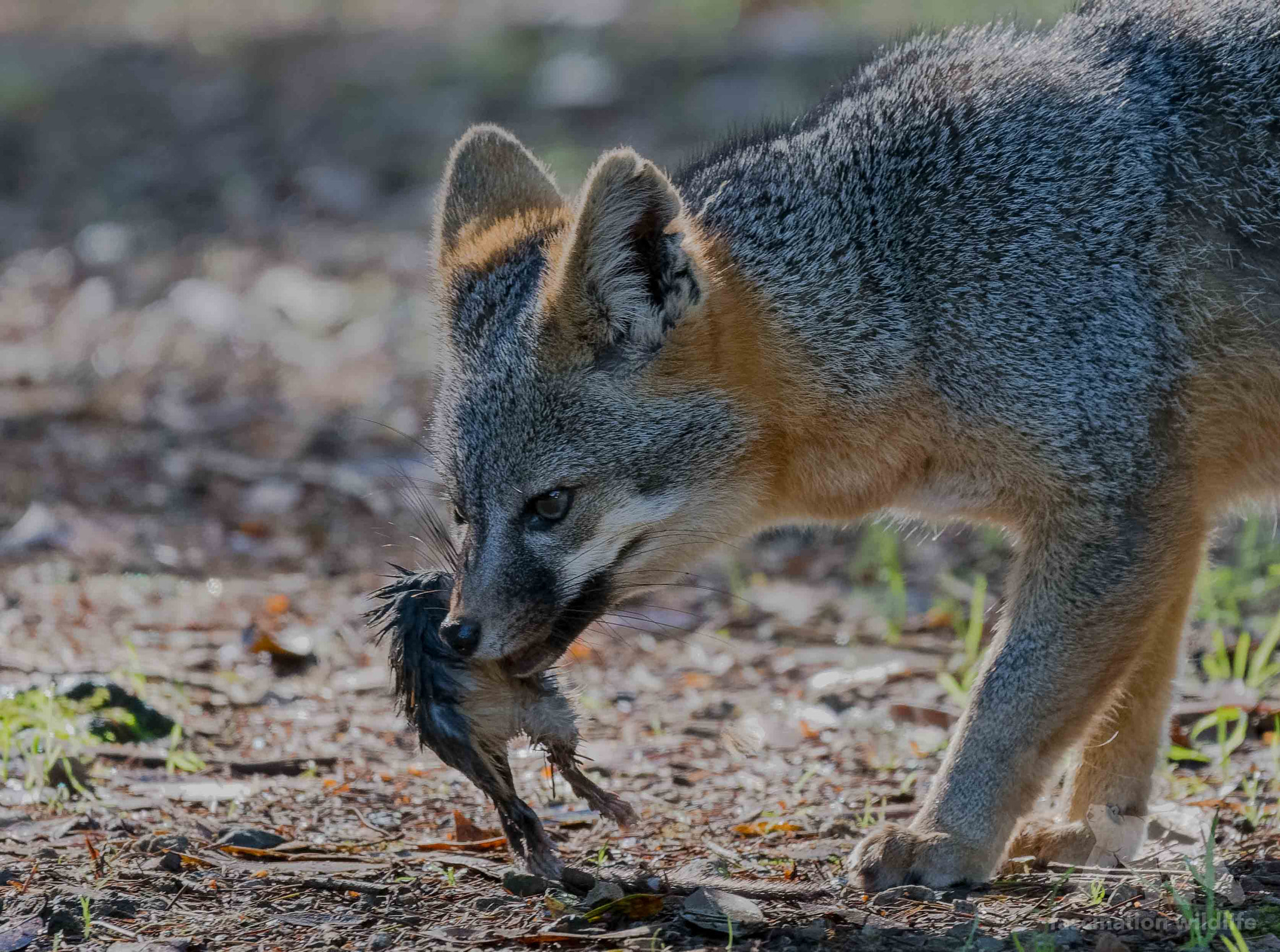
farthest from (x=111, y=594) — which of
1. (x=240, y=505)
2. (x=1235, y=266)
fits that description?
(x=1235, y=266)

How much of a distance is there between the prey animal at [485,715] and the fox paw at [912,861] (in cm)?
64

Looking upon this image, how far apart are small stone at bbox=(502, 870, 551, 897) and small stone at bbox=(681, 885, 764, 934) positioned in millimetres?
397

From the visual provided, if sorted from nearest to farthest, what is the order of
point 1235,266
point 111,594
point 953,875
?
1. point 953,875
2. point 1235,266
3. point 111,594

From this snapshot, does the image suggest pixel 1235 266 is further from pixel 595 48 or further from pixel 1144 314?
pixel 595 48

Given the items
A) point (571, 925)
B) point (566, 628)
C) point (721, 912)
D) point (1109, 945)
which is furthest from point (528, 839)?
point (1109, 945)

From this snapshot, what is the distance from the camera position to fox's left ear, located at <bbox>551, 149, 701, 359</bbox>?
4129 millimetres

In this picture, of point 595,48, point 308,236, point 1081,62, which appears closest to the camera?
point 1081,62

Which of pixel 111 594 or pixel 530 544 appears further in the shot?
pixel 111 594

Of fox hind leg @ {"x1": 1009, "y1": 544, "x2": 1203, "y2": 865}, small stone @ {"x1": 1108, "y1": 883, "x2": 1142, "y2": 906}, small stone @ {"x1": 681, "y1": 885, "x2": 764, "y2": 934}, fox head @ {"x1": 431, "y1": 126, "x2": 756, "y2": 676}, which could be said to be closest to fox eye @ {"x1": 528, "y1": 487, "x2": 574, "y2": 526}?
fox head @ {"x1": 431, "y1": 126, "x2": 756, "y2": 676}

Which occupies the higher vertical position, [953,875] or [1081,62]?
[1081,62]

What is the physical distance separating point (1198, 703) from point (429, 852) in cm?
295

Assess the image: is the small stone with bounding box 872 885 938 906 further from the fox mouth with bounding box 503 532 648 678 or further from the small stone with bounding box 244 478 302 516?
the small stone with bounding box 244 478 302 516

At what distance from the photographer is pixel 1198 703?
545 centimetres

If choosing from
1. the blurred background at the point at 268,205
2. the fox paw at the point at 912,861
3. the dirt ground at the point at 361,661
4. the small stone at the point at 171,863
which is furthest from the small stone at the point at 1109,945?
the blurred background at the point at 268,205
